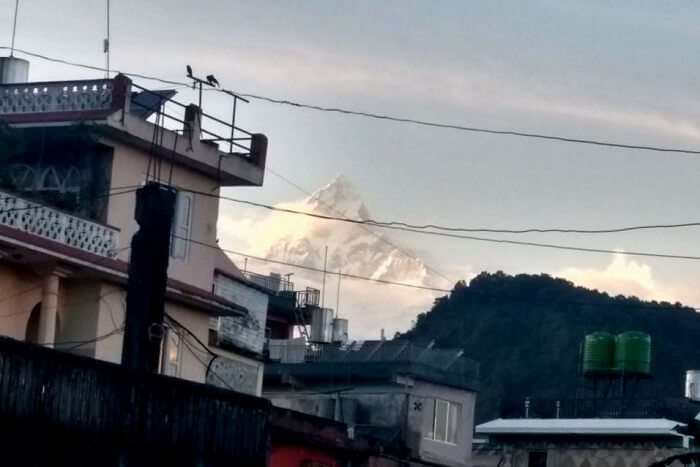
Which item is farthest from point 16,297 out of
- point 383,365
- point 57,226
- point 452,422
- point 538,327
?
point 538,327

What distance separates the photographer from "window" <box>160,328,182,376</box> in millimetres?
40344

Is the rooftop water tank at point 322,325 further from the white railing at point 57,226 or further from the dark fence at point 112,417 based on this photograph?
the dark fence at point 112,417

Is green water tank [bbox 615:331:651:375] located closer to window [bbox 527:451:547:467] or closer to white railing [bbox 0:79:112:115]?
window [bbox 527:451:547:467]

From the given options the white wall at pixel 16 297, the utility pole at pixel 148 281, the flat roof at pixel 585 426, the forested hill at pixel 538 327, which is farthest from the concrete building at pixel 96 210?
the forested hill at pixel 538 327

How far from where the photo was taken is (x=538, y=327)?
103m

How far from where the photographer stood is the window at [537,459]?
5291 cm

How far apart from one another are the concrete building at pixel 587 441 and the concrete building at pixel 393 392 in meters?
4.03

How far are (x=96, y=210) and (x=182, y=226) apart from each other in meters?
3.66

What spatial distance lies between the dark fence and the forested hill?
6229 cm

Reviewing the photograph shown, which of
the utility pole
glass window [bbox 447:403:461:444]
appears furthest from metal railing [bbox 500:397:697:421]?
the utility pole

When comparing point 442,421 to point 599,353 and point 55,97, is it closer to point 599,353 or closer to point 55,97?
point 599,353

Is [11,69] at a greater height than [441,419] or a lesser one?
greater

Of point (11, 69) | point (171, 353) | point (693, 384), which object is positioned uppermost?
point (11, 69)

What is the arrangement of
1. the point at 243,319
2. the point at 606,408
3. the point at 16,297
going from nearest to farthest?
the point at 16,297
the point at 243,319
the point at 606,408
